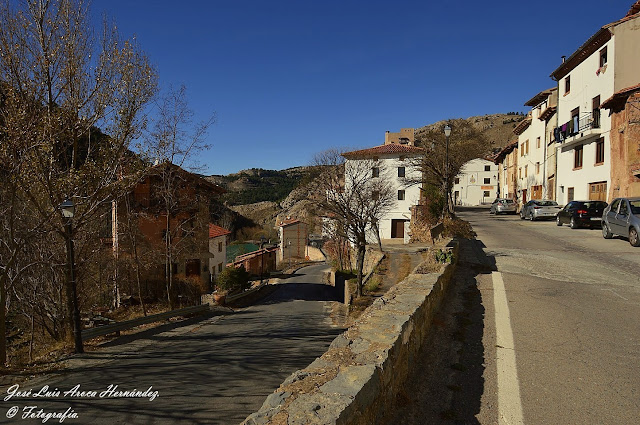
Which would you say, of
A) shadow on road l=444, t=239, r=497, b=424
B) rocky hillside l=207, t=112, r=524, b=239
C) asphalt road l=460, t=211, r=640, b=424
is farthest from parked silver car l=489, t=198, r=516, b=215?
rocky hillside l=207, t=112, r=524, b=239

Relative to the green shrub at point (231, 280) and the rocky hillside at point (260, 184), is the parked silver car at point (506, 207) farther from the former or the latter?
the rocky hillside at point (260, 184)

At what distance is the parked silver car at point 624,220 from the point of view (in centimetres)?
1209

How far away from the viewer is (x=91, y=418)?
17.8 ft

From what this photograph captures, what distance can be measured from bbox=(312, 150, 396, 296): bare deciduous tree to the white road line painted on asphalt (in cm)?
1143

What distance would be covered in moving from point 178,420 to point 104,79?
7.68 meters

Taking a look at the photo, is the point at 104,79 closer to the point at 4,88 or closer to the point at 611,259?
the point at 4,88

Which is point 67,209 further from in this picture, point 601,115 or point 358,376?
point 601,115

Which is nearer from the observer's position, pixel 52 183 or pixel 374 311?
pixel 374 311

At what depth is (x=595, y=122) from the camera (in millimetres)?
23453

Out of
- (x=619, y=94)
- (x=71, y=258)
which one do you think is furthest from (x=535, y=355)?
(x=619, y=94)

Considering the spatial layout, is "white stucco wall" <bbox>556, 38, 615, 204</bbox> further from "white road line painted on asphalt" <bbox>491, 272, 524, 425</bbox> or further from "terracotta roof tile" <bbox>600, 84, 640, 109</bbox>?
"white road line painted on asphalt" <bbox>491, 272, 524, 425</bbox>

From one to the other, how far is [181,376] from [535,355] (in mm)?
6073

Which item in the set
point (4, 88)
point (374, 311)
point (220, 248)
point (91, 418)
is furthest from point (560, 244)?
point (220, 248)

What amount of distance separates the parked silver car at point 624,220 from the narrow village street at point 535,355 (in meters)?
4.85
